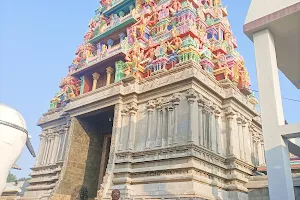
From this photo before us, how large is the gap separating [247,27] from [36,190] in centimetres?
2035

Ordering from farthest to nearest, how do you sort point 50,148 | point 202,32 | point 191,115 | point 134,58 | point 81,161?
point 50,148, point 202,32, point 81,161, point 134,58, point 191,115

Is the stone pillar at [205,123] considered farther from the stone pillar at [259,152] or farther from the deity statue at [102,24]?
the deity statue at [102,24]

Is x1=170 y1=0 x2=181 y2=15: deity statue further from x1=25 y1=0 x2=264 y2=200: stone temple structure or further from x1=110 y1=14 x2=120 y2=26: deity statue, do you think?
x1=110 y1=14 x2=120 y2=26: deity statue

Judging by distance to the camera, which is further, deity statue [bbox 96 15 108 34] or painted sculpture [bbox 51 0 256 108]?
deity statue [bbox 96 15 108 34]

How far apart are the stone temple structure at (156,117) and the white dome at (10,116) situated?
32.7ft

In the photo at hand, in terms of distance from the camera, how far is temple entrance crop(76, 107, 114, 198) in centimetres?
2025

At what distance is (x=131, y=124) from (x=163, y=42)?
6270 millimetres

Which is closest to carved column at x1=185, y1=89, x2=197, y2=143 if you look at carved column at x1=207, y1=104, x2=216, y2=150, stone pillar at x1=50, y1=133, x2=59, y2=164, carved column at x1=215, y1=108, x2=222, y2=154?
carved column at x1=207, y1=104, x2=216, y2=150

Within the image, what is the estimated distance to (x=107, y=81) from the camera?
835 inches

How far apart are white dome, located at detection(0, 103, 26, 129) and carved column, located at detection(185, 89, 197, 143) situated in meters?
10.7

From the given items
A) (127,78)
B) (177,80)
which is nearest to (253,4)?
(177,80)

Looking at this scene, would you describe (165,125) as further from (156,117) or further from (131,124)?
(131,124)

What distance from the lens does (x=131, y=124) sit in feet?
57.3

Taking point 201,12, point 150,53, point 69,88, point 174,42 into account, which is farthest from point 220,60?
point 69,88
